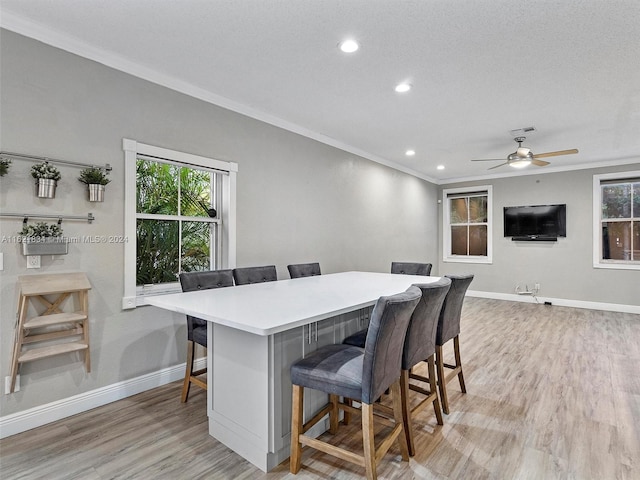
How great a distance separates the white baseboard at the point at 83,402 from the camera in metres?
2.28

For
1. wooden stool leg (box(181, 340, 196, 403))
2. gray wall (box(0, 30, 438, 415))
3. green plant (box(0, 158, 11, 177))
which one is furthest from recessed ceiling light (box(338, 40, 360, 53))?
wooden stool leg (box(181, 340, 196, 403))

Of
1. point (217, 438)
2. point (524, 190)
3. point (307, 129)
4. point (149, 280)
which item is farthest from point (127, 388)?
point (524, 190)

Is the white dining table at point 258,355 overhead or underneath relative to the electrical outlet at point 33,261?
underneath

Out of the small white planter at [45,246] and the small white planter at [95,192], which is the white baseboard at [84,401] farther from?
the small white planter at [95,192]

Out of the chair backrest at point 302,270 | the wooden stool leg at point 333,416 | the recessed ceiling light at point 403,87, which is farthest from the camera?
the chair backrest at point 302,270

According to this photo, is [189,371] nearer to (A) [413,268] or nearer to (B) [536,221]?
(A) [413,268]

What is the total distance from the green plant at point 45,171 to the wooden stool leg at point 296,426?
218 cm

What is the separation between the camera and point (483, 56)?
2730mm

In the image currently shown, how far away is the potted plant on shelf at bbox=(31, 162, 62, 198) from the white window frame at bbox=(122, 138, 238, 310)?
1.66 feet

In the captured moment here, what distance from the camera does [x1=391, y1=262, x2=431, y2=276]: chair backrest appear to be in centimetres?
421

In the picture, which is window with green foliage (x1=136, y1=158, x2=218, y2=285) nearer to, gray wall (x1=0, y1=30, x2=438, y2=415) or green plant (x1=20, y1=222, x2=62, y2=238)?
gray wall (x1=0, y1=30, x2=438, y2=415)

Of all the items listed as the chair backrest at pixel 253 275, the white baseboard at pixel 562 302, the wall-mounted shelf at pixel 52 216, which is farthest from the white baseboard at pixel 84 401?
the white baseboard at pixel 562 302

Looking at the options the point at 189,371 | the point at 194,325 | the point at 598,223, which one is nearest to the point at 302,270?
the point at 194,325

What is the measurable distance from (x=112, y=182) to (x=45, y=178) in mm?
465
